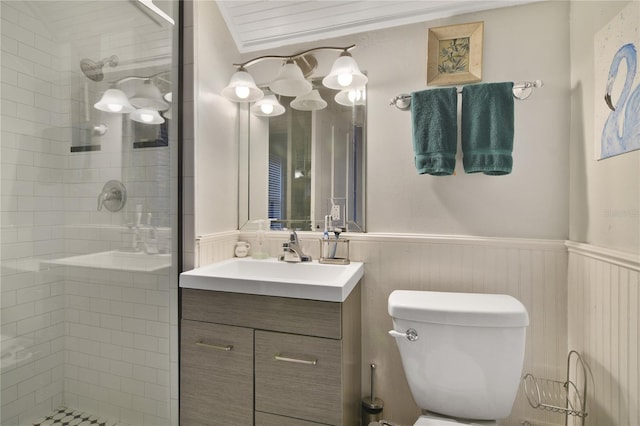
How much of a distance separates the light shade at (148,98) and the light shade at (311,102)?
2.14ft

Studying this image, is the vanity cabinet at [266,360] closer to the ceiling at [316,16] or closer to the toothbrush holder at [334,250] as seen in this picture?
the toothbrush holder at [334,250]

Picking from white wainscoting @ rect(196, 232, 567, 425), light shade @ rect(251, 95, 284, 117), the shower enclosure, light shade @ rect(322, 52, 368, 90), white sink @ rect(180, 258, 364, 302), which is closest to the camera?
the shower enclosure

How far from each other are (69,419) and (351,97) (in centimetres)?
171

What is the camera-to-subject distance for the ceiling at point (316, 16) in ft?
4.66

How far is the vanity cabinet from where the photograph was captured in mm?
1070

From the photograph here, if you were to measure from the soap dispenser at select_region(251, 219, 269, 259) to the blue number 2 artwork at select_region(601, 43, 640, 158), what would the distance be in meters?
1.45

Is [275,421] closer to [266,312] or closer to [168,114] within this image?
[266,312]

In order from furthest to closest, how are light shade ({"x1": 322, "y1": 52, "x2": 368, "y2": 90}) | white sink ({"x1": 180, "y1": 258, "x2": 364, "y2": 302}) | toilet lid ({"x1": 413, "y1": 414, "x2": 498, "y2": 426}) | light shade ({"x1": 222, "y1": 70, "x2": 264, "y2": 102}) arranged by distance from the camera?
light shade ({"x1": 222, "y1": 70, "x2": 264, "y2": 102}), light shade ({"x1": 322, "y1": 52, "x2": 368, "y2": 90}), white sink ({"x1": 180, "y1": 258, "x2": 364, "y2": 302}), toilet lid ({"x1": 413, "y1": 414, "x2": 498, "y2": 426})

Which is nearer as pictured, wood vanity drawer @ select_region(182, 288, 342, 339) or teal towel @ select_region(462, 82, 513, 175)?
wood vanity drawer @ select_region(182, 288, 342, 339)

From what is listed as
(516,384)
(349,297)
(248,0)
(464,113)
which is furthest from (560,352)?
(248,0)

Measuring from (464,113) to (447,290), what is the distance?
31.3 inches

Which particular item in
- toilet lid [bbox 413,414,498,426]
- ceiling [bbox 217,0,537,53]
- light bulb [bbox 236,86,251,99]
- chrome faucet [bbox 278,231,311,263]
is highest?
ceiling [bbox 217,0,537,53]

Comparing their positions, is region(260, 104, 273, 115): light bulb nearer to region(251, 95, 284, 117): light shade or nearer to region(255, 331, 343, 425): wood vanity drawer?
region(251, 95, 284, 117): light shade

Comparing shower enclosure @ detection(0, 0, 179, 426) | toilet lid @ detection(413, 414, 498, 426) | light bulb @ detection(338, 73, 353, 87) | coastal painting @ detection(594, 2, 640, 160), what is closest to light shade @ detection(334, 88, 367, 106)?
light bulb @ detection(338, 73, 353, 87)
